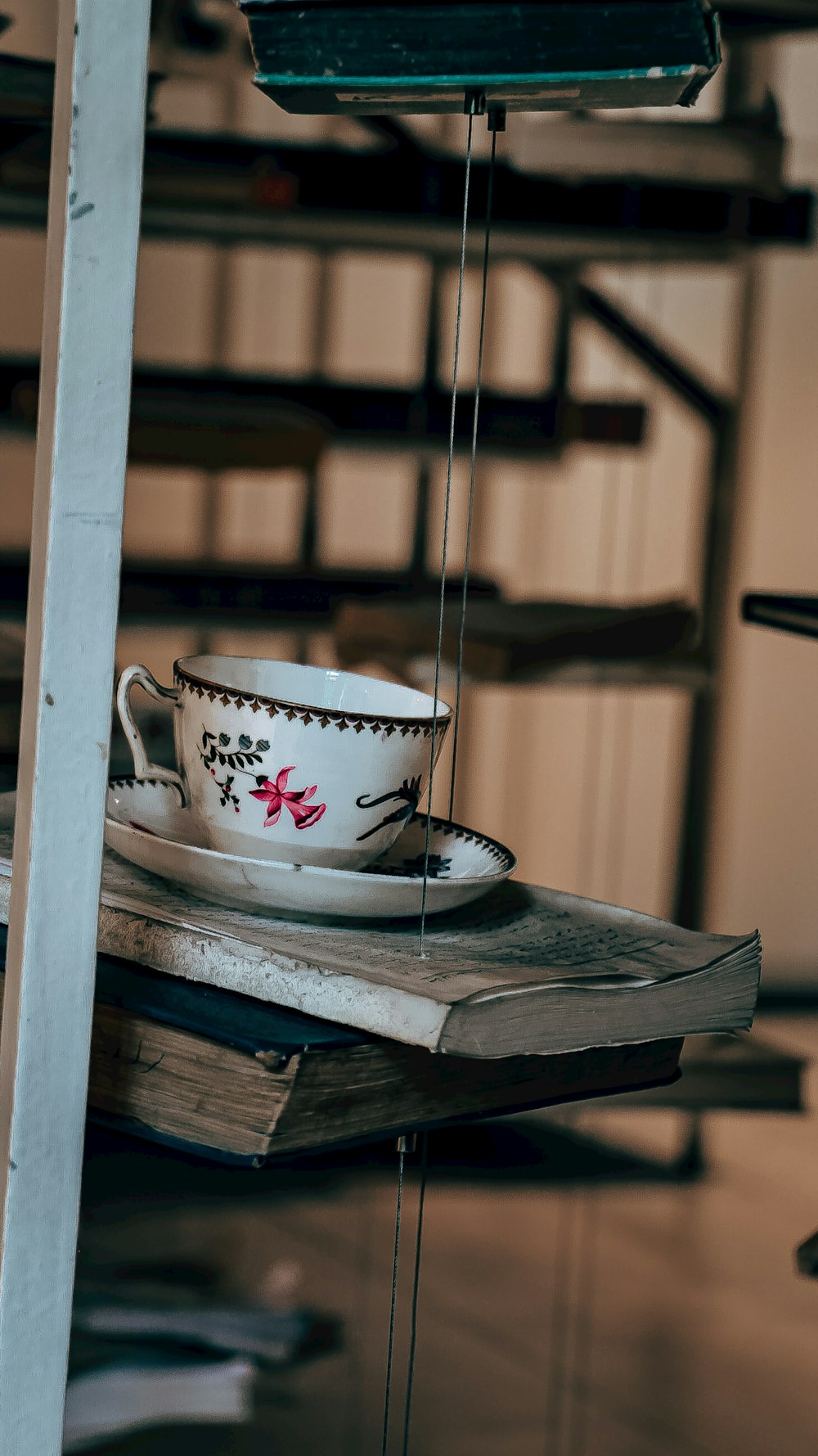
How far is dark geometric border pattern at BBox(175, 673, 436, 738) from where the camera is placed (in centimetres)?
47

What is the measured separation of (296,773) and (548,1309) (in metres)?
0.89

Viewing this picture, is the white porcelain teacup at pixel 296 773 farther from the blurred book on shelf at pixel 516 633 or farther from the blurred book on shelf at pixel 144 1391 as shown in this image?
the blurred book on shelf at pixel 516 633

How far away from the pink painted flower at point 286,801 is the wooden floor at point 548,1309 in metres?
0.64

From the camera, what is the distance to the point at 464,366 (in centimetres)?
198

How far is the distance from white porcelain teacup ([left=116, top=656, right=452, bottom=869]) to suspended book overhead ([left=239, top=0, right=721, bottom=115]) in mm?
173

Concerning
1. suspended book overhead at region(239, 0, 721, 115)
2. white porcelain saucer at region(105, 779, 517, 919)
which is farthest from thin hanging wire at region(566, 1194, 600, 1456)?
suspended book overhead at region(239, 0, 721, 115)

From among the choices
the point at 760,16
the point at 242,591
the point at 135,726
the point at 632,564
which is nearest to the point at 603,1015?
the point at 135,726

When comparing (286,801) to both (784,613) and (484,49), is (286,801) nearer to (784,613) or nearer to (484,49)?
(484,49)

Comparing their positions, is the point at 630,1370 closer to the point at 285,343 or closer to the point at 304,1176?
the point at 304,1176

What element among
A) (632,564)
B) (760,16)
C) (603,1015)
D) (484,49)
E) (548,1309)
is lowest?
(548,1309)

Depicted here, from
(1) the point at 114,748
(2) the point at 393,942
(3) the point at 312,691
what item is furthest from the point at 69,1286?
(1) the point at 114,748

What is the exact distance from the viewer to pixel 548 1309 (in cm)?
123

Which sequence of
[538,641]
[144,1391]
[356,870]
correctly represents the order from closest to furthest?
[356,870]
[144,1391]
[538,641]

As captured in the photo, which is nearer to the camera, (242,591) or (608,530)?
(242,591)
